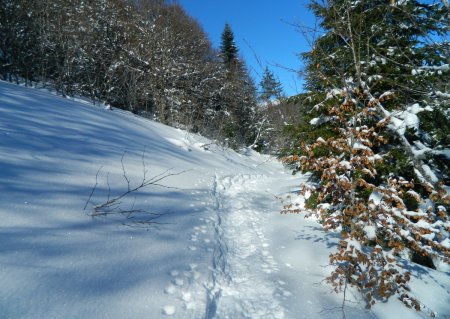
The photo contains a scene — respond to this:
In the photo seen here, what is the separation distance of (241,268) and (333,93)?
2705 mm

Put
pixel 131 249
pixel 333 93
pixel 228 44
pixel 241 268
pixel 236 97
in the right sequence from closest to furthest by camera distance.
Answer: pixel 131 249 < pixel 241 268 < pixel 333 93 < pixel 236 97 < pixel 228 44

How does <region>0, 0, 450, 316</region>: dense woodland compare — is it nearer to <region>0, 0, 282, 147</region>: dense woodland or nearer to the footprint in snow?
<region>0, 0, 282, 147</region>: dense woodland

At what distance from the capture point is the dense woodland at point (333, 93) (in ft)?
10.4

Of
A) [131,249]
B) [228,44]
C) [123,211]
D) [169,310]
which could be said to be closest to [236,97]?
[228,44]

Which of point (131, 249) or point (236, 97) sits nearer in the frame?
point (131, 249)

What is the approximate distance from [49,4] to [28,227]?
1391 centimetres

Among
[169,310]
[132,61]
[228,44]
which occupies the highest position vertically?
[228,44]

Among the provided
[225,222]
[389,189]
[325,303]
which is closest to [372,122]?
[389,189]

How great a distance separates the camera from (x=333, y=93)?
388cm

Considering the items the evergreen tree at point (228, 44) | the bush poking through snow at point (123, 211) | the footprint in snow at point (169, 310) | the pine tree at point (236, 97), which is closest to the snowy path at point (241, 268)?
the footprint in snow at point (169, 310)

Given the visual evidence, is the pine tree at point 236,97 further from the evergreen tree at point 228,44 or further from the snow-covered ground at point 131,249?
the snow-covered ground at point 131,249

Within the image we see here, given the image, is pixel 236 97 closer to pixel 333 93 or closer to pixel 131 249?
pixel 333 93

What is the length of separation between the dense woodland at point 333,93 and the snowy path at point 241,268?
2.61 feet

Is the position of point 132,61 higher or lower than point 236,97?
lower
